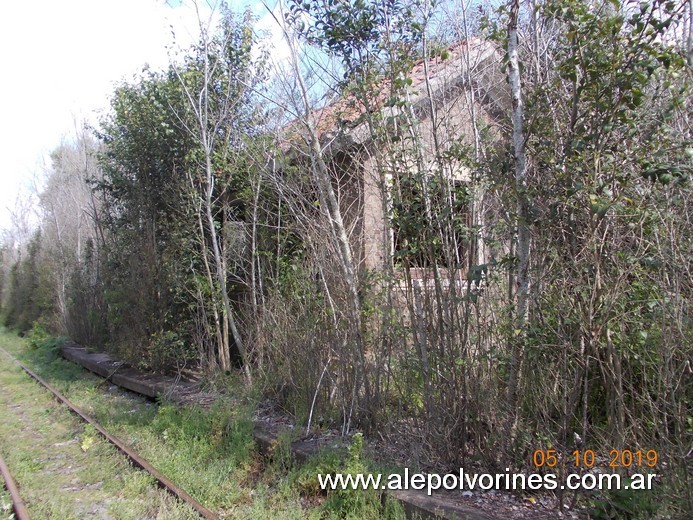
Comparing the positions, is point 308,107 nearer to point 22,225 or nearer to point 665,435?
point 665,435

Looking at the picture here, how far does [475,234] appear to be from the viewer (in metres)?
4.71

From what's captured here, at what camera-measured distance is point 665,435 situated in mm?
3396

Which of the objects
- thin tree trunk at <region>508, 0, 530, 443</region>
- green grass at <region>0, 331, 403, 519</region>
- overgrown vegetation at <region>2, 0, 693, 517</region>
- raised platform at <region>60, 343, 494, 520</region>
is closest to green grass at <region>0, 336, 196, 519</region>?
green grass at <region>0, 331, 403, 519</region>

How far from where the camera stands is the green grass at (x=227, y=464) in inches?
183

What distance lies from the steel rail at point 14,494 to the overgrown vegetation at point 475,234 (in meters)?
2.92

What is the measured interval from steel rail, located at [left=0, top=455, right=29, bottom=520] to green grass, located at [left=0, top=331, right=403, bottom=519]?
27.3 inches

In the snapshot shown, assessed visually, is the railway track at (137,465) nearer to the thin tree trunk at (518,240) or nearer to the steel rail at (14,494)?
the steel rail at (14,494)

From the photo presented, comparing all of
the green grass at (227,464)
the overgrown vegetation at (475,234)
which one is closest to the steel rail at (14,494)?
the green grass at (227,464)

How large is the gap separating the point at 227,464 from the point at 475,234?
357 cm

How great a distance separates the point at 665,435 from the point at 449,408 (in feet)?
5.55

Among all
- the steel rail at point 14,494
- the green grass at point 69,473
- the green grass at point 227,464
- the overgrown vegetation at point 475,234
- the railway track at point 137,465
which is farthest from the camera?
the green grass at point 69,473

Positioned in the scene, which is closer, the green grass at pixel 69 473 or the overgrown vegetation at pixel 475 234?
the overgrown vegetation at pixel 475 234

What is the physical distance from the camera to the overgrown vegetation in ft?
12.1

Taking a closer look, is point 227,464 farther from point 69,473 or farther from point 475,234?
point 475,234
